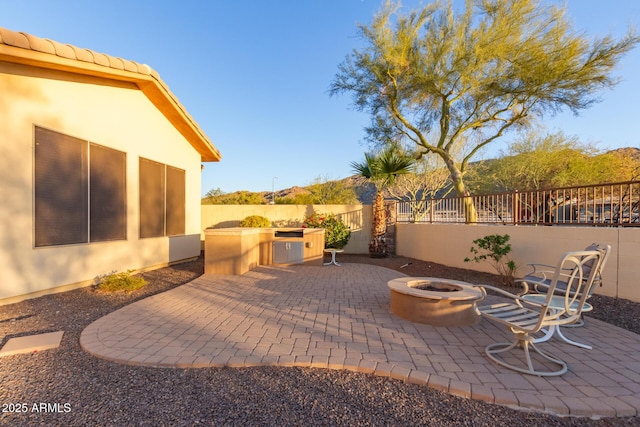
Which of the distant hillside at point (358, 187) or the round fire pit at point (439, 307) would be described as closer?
the round fire pit at point (439, 307)

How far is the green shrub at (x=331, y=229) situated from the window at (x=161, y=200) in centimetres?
423

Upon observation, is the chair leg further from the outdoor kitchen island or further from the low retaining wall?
the outdoor kitchen island

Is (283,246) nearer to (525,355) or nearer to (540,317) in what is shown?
(525,355)

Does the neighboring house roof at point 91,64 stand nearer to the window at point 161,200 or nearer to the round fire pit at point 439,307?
the window at point 161,200

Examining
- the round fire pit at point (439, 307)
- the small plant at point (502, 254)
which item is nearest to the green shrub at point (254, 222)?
the small plant at point (502, 254)

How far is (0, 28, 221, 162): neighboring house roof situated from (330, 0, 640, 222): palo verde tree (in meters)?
6.76

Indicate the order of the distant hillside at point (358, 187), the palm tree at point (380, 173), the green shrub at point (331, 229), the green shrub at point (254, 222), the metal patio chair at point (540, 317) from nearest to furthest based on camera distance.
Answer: the metal patio chair at point (540, 317), the palm tree at point (380, 173), the green shrub at point (331, 229), the green shrub at point (254, 222), the distant hillside at point (358, 187)

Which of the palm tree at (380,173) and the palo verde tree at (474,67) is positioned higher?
the palo verde tree at (474,67)

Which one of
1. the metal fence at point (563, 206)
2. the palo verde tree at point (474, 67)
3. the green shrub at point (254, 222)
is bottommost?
the green shrub at point (254, 222)

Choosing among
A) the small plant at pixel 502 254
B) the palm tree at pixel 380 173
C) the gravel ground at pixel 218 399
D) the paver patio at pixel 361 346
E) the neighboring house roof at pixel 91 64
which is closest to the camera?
the gravel ground at pixel 218 399

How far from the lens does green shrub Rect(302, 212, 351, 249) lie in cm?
1087

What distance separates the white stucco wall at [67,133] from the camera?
4625 mm

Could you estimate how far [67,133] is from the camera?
17.9ft

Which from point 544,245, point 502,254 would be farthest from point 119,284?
point 544,245
